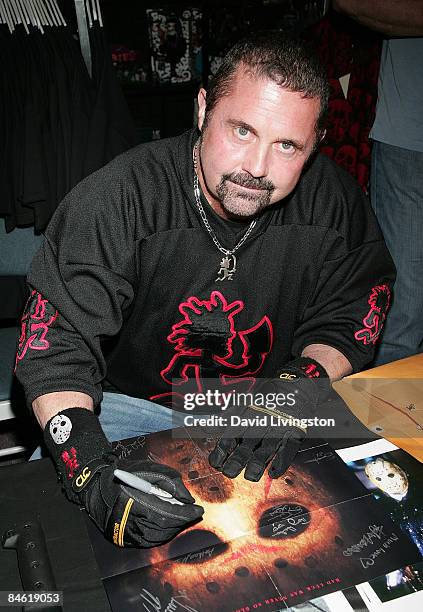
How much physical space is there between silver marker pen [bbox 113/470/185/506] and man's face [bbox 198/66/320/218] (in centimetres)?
60

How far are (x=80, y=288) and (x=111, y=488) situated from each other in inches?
16.6

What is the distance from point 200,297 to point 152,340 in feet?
0.52

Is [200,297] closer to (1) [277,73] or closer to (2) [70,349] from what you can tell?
(2) [70,349]

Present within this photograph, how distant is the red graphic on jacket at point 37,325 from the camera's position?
109 centimetres

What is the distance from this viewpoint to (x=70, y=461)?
2.96ft

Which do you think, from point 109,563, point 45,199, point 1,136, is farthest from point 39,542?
point 1,136

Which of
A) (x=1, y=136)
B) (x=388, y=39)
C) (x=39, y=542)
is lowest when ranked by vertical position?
(x=39, y=542)

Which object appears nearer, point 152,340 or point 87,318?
point 87,318

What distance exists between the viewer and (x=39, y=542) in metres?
0.76
